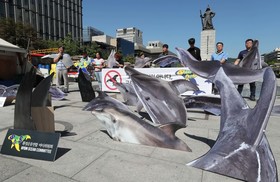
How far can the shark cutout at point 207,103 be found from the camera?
528 centimetres

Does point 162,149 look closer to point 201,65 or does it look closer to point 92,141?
point 92,141

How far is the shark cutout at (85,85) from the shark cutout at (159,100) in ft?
11.4

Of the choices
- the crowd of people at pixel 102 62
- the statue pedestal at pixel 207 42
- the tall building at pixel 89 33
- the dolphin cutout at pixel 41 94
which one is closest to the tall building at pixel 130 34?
the tall building at pixel 89 33

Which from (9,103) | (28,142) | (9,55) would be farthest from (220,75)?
(9,55)

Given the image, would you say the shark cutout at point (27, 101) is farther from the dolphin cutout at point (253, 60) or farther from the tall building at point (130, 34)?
the tall building at point (130, 34)

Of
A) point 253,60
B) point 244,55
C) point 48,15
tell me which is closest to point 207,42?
point 244,55

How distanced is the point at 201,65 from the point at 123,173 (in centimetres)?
229

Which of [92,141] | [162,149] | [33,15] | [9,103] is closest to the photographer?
[162,149]

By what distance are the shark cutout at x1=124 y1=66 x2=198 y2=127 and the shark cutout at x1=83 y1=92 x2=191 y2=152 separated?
609 mm

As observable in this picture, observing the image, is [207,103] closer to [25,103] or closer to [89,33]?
[25,103]

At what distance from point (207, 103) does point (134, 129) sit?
252 centimetres

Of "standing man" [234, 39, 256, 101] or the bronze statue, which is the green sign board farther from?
the bronze statue

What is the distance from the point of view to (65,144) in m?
Answer: 3.57

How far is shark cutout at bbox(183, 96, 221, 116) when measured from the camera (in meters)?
5.28
